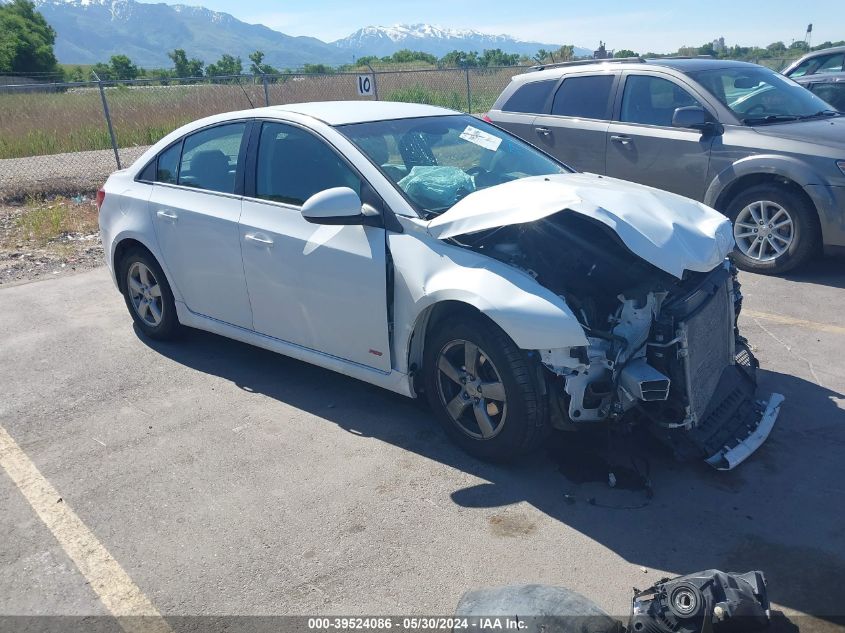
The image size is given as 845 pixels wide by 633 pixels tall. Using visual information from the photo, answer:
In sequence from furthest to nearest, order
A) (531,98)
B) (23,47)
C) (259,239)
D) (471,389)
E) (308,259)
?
(23,47), (531,98), (259,239), (308,259), (471,389)

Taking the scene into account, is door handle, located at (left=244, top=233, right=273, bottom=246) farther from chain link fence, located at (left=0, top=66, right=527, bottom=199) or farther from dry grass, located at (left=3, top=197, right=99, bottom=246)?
chain link fence, located at (left=0, top=66, right=527, bottom=199)

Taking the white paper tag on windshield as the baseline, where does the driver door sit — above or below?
below

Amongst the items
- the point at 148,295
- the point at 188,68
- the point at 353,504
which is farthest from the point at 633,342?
the point at 188,68

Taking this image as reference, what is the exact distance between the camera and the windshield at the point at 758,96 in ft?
23.6

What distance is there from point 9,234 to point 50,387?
6064 mm

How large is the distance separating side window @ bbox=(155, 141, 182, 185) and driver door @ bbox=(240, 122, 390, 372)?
951mm

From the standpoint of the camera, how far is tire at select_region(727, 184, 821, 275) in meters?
6.61

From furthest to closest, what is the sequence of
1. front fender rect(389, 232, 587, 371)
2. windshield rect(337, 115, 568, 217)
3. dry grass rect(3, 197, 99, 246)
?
dry grass rect(3, 197, 99, 246), windshield rect(337, 115, 568, 217), front fender rect(389, 232, 587, 371)

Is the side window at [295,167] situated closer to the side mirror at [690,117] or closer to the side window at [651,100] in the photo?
the side mirror at [690,117]

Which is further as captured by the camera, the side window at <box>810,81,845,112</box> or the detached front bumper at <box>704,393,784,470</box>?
the side window at <box>810,81,845,112</box>

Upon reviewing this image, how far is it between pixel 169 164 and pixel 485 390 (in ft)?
10.4

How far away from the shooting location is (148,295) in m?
5.69

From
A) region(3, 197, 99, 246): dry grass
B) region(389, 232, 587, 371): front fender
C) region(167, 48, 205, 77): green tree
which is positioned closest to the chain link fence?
region(3, 197, 99, 246): dry grass

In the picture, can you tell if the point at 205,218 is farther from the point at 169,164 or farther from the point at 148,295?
the point at 148,295
